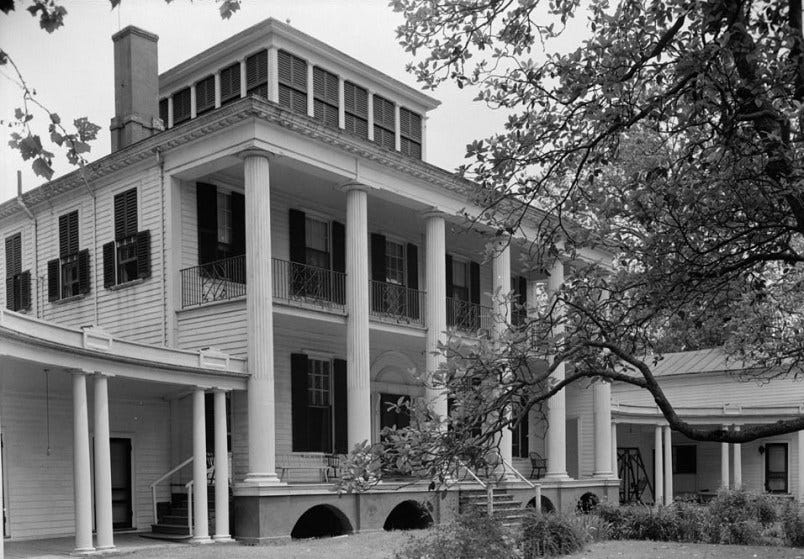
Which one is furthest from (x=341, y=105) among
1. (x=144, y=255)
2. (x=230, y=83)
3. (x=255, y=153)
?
(x=144, y=255)

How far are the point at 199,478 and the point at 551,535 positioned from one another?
686cm

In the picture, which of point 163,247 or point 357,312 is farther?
point 357,312

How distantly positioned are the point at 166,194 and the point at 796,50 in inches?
622

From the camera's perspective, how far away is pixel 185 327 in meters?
21.1

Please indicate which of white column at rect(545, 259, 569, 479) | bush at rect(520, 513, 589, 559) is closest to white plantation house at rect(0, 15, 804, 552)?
white column at rect(545, 259, 569, 479)

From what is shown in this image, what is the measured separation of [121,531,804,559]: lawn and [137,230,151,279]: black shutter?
6.69 meters

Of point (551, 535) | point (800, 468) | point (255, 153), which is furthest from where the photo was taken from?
point (800, 468)

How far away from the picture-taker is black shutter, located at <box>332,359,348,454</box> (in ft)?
77.0

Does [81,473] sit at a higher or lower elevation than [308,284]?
lower

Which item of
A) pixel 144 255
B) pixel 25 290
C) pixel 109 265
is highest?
pixel 144 255

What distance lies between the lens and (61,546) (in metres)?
17.3

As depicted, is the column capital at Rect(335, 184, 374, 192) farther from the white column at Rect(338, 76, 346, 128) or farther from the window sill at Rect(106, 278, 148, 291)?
the window sill at Rect(106, 278, 148, 291)

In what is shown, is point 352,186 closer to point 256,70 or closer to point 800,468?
point 256,70

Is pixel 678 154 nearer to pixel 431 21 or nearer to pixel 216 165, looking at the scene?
pixel 431 21
